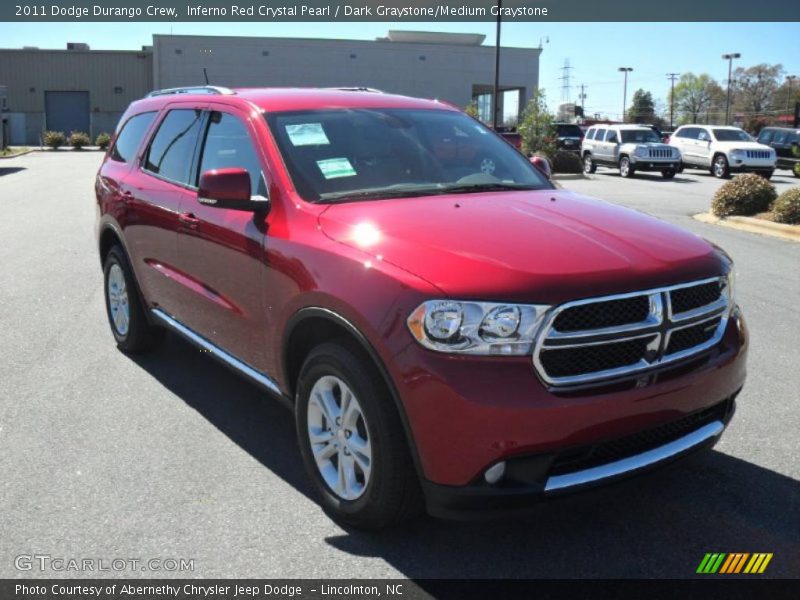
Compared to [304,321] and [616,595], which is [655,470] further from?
[304,321]

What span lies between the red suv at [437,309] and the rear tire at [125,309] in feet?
4.03

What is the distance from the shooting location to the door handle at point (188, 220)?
4637 millimetres

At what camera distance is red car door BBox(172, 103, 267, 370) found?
4.05 metres

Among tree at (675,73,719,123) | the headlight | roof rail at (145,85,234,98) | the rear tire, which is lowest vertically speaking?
the rear tire

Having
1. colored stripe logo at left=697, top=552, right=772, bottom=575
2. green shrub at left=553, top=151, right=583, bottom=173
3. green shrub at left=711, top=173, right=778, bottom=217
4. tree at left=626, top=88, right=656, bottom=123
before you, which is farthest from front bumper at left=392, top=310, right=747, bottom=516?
tree at left=626, top=88, right=656, bottom=123

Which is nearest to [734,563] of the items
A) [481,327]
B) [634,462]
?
[634,462]

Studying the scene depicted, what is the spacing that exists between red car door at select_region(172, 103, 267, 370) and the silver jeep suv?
25.6 m

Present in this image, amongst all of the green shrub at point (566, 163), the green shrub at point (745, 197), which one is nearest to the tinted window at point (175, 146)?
the green shrub at point (745, 197)

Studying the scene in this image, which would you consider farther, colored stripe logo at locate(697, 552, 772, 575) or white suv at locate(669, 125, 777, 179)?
white suv at locate(669, 125, 777, 179)

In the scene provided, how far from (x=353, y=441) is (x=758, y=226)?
1193 centimetres

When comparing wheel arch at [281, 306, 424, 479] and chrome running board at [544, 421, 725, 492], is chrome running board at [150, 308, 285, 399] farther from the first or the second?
chrome running board at [544, 421, 725, 492]

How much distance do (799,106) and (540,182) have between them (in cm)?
4779

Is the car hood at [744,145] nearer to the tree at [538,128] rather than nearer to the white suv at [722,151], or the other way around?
the white suv at [722,151]

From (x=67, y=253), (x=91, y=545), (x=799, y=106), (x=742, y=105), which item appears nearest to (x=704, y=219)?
(x=67, y=253)
